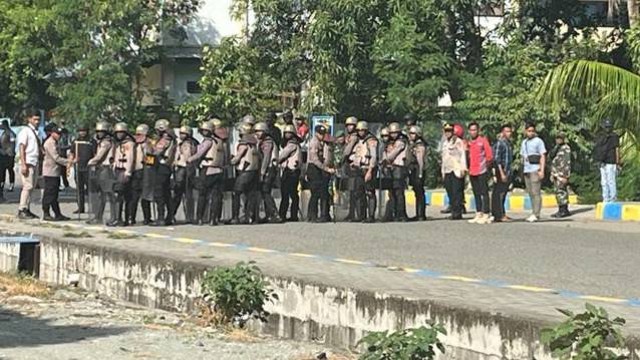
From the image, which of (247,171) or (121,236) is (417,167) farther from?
(121,236)

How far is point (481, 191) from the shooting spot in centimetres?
1955

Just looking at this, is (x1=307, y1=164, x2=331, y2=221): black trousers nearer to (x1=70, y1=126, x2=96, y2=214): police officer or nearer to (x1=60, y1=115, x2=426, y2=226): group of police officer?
(x1=60, y1=115, x2=426, y2=226): group of police officer

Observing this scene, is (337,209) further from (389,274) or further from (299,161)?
(389,274)

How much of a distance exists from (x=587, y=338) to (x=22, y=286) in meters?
→ 8.22

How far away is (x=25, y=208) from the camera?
19.1 m

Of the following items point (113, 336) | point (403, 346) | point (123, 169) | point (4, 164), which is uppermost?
point (4, 164)

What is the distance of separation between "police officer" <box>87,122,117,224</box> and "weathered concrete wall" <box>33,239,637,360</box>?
10.6 ft

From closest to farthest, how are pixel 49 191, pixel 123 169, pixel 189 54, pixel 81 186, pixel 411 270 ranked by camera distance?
pixel 411 270 < pixel 123 169 < pixel 49 191 < pixel 81 186 < pixel 189 54

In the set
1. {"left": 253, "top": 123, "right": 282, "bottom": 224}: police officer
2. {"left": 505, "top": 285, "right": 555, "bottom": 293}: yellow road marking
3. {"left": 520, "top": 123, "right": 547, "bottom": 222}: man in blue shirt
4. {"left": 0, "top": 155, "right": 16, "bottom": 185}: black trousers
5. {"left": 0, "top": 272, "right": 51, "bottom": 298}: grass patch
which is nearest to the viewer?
{"left": 505, "top": 285, "right": 555, "bottom": 293}: yellow road marking

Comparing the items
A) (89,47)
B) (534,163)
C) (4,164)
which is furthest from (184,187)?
(89,47)

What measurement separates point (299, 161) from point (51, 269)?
5519 mm

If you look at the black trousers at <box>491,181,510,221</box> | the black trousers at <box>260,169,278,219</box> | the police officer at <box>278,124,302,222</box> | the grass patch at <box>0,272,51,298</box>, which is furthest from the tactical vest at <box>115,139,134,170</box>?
the black trousers at <box>491,181,510,221</box>

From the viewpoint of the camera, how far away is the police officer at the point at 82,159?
20078 mm

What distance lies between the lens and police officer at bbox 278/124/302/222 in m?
19.4
